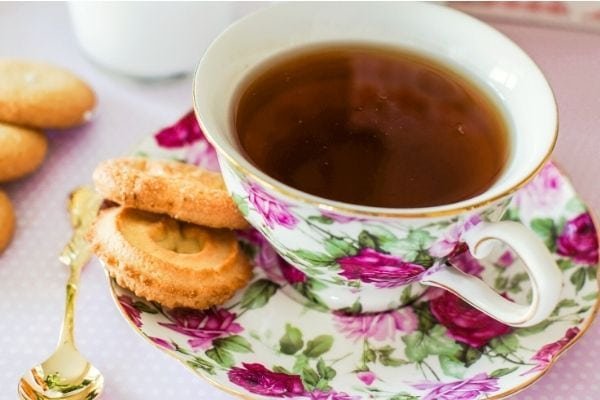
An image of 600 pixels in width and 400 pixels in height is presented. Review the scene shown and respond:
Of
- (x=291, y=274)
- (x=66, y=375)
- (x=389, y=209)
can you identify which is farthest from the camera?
(x=291, y=274)

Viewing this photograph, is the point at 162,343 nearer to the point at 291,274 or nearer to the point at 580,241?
the point at 291,274

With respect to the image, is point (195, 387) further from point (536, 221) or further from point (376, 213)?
point (536, 221)

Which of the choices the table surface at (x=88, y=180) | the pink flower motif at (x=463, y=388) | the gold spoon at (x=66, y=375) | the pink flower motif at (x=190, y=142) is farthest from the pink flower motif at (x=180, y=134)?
the pink flower motif at (x=463, y=388)

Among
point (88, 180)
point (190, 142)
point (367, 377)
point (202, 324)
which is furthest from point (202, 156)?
point (367, 377)

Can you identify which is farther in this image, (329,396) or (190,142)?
(190,142)

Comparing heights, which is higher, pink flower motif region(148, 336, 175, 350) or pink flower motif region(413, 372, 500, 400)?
pink flower motif region(413, 372, 500, 400)

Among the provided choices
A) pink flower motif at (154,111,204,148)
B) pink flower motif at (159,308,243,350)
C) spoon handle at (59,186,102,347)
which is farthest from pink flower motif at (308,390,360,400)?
pink flower motif at (154,111,204,148)

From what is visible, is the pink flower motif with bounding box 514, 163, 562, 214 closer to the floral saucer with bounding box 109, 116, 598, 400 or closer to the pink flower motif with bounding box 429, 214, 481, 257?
the floral saucer with bounding box 109, 116, 598, 400
